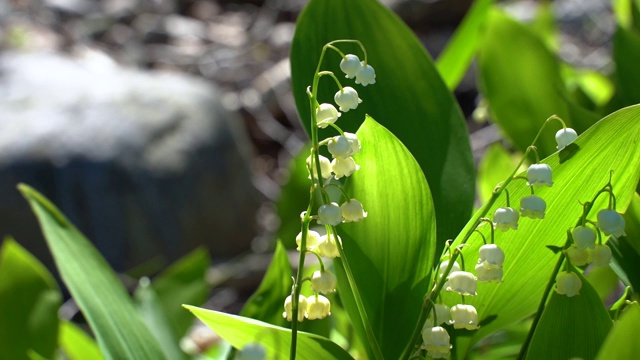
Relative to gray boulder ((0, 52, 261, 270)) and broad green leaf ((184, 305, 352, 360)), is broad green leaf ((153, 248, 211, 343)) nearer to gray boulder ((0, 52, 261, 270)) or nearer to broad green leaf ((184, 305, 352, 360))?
broad green leaf ((184, 305, 352, 360))

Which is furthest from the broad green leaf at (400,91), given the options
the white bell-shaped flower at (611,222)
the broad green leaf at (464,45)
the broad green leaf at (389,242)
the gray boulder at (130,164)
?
the gray boulder at (130,164)

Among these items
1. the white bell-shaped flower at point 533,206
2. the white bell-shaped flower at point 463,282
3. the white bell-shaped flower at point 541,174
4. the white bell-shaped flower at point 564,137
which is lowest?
the white bell-shaped flower at point 463,282

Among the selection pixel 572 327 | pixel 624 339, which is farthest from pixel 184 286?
pixel 624 339

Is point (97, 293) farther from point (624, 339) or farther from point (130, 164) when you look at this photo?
point (130, 164)

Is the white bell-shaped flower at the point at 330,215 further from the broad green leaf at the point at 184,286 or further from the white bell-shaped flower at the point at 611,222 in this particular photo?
the broad green leaf at the point at 184,286

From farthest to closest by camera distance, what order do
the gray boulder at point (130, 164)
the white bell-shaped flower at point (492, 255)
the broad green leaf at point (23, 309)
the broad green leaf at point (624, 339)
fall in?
1. the gray boulder at point (130, 164)
2. the broad green leaf at point (23, 309)
3. the white bell-shaped flower at point (492, 255)
4. the broad green leaf at point (624, 339)
